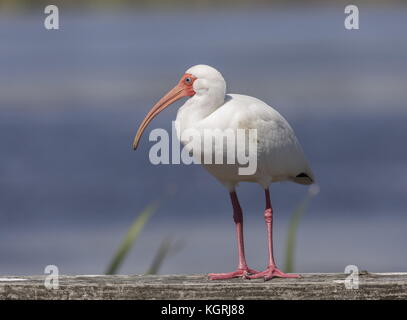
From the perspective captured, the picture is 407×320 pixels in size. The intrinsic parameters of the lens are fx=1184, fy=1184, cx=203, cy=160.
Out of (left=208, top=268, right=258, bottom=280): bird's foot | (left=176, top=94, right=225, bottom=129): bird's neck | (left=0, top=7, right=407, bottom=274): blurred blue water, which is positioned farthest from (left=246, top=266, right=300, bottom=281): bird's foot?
(left=0, top=7, right=407, bottom=274): blurred blue water

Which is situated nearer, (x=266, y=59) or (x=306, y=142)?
(x=306, y=142)

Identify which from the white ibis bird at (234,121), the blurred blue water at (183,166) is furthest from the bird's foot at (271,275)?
the blurred blue water at (183,166)

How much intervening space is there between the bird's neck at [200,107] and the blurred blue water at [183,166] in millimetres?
5330

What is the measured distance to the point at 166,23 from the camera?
48.6 m

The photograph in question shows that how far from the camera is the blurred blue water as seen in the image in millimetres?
14664

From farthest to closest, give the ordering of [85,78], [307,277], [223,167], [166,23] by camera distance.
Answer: [166,23], [85,78], [223,167], [307,277]

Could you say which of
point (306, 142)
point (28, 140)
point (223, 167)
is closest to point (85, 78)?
point (28, 140)

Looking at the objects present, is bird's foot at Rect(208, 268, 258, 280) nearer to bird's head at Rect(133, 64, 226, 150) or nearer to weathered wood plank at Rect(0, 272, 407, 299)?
weathered wood plank at Rect(0, 272, 407, 299)

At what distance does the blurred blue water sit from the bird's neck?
5.33 m

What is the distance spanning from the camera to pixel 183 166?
17.5 m

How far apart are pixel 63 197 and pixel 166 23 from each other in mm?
30761

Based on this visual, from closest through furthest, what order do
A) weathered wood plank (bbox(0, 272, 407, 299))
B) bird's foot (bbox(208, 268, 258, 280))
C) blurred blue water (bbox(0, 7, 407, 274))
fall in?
weathered wood plank (bbox(0, 272, 407, 299)) → bird's foot (bbox(208, 268, 258, 280)) → blurred blue water (bbox(0, 7, 407, 274))

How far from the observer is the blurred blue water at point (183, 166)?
577 inches
